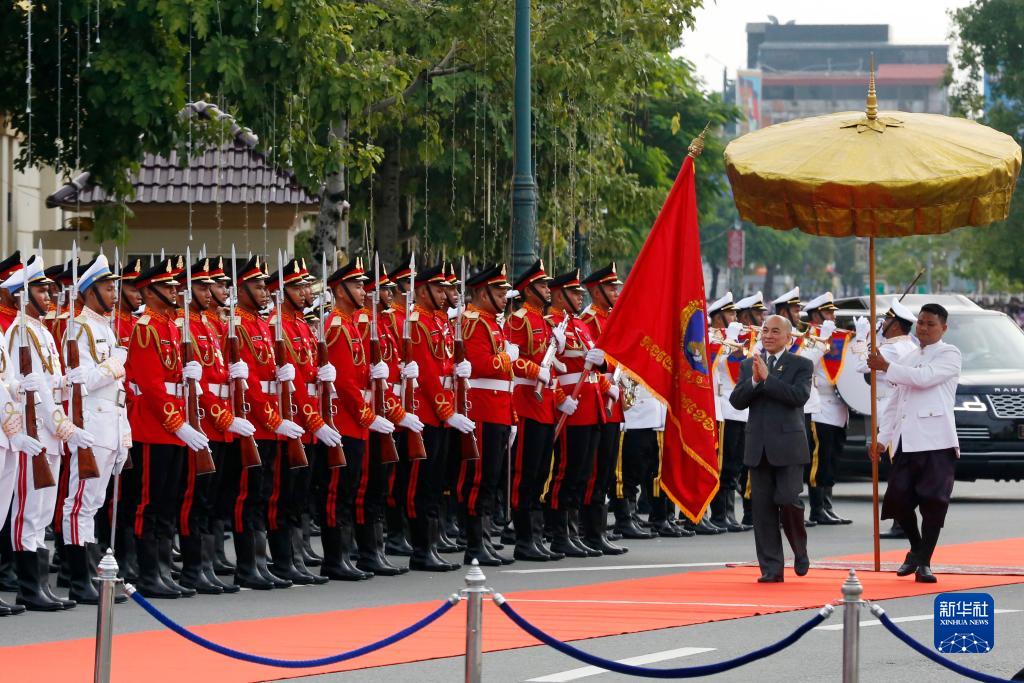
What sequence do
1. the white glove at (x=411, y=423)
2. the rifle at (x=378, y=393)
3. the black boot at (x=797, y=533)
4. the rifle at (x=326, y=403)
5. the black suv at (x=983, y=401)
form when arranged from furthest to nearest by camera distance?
the black suv at (x=983, y=401) < the white glove at (x=411, y=423) < the rifle at (x=378, y=393) < the black boot at (x=797, y=533) < the rifle at (x=326, y=403)

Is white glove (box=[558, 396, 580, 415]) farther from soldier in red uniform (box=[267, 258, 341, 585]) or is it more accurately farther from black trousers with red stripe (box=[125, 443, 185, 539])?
black trousers with red stripe (box=[125, 443, 185, 539])

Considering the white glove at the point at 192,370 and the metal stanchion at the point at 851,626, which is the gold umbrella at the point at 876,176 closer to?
the white glove at the point at 192,370

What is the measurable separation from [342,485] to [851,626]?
23.0 ft

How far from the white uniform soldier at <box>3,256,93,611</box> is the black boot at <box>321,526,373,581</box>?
7.15 feet

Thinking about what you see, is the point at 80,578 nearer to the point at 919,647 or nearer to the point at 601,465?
the point at 601,465

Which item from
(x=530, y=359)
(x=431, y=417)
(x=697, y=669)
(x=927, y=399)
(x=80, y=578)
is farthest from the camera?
(x=530, y=359)

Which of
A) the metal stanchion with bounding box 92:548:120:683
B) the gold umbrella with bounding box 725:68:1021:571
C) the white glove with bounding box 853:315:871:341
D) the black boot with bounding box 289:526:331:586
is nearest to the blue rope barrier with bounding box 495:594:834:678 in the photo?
the metal stanchion with bounding box 92:548:120:683

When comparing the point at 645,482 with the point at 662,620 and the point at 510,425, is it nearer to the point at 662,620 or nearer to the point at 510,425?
the point at 510,425

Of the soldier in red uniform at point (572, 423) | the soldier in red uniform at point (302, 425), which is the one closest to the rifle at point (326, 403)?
the soldier in red uniform at point (302, 425)

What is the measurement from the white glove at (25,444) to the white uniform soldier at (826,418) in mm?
8455

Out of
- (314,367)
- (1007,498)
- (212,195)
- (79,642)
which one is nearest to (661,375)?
(314,367)

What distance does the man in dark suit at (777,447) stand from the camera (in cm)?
1332

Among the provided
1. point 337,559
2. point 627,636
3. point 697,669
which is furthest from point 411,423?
point 697,669

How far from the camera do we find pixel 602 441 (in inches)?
606
